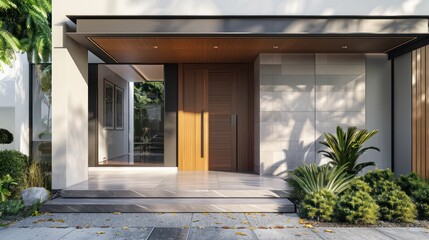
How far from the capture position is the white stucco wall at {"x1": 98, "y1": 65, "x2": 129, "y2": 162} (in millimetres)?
9469

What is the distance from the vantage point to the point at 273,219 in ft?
17.3

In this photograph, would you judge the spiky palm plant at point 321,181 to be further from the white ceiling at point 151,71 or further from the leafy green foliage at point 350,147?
the white ceiling at point 151,71

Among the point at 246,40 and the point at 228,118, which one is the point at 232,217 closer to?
the point at 246,40

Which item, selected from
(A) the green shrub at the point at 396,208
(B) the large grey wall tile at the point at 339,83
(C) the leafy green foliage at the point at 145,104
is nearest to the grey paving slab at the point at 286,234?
(A) the green shrub at the point at 396,208

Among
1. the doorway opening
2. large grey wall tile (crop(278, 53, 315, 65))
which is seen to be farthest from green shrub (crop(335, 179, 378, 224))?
the doorway opening

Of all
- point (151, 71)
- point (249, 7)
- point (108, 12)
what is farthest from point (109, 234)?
point (151, 71)

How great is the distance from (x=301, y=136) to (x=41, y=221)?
5.36 metres

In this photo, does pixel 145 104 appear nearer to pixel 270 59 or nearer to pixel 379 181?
Answer: pixel 270 59

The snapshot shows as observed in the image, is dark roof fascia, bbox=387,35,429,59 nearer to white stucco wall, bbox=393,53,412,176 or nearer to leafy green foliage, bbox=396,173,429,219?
white stucco wall, bbox=393,53,412,176

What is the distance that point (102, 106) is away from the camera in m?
9.60

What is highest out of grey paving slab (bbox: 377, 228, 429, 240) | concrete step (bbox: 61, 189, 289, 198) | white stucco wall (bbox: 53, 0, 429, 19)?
white stucco wall (bbox: 53, 0, 429, 19)

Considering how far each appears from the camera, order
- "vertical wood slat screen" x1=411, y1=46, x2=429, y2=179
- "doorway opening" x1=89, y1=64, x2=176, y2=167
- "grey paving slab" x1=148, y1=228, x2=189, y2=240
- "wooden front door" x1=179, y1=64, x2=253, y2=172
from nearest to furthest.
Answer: "grey paving slab" x1=148, y1=228, x2=189, y2=240 < "vertical wood slat screen" x1=411, y1=46, x2=429, y2=179 < "wooden front door" x1=179, y1=64, x2=253, y2=172 < "doorway opening" x1=89, y1=64, x2=176, y2=167

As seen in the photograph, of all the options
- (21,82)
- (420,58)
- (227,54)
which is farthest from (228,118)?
(21,82)

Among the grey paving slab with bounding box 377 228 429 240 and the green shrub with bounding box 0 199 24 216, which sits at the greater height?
the green shrub with bounding box 0 199 24 216
